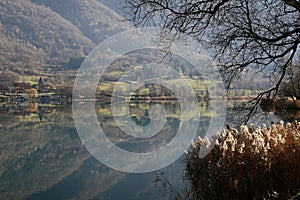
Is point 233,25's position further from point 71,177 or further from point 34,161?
point 34,161

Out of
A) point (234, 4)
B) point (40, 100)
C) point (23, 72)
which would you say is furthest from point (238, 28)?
point (23, 72)

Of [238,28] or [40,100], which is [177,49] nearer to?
[238,28]

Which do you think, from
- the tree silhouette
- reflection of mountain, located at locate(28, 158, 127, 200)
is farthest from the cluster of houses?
the tree silhouette

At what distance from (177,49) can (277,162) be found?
15.7ft

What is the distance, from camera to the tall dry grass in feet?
17.8

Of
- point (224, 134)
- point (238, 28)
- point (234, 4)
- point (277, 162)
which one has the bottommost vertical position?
point (277, 162)

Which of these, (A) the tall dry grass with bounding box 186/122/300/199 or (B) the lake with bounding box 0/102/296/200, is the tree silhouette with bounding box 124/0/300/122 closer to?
(A) the tall dry grass with bounding box 186/122/300/199

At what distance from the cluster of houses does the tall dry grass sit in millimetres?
137275

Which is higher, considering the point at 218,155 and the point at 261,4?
the point at 261,4

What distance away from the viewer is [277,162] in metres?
5.52

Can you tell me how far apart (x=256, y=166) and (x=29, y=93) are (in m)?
153

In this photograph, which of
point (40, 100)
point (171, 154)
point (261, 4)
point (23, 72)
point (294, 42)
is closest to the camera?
point (294, 42)

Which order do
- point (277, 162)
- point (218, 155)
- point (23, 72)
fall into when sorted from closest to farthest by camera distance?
point (277, 162) < point (218, 155) < point (23, 72)

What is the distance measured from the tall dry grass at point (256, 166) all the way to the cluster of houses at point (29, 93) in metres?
137
